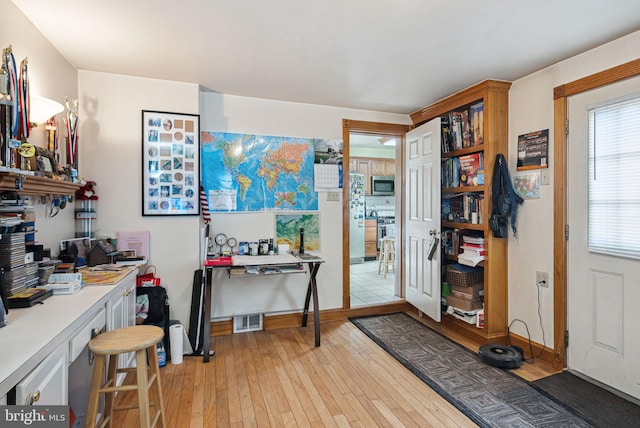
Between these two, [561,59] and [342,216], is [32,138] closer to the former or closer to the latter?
[342,216]

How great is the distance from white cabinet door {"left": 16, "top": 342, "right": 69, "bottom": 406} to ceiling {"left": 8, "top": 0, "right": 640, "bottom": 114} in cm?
177

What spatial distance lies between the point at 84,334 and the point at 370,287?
Answer: 3986 mm

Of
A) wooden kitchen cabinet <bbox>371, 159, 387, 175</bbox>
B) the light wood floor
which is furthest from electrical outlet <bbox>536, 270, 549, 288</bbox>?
wooden kitchen cabinet <bbox>371, 159, 387, 175</bbox>

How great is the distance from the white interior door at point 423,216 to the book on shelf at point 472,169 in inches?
11.6

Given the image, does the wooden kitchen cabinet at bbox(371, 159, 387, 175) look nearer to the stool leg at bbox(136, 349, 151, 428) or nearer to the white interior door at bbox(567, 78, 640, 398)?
the white interior door at bbox(567, 78, 640, 398)

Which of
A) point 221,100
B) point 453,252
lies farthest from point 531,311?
point 221,100

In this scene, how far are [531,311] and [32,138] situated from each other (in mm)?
3835

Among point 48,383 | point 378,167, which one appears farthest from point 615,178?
point 378,167

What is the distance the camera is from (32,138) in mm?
1934

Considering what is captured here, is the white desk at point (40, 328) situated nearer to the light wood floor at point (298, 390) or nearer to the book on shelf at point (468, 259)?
the light wood floor at point (298, 390)

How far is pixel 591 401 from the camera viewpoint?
2062 millimetres

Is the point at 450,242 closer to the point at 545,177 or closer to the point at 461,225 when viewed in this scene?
the point at 461,225

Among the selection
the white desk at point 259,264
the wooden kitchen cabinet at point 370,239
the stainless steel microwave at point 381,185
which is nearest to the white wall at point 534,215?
the white desk at point 259,264

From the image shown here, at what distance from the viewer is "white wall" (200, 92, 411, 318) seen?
126 inches
